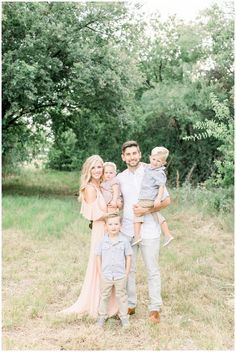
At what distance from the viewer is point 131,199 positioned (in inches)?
219

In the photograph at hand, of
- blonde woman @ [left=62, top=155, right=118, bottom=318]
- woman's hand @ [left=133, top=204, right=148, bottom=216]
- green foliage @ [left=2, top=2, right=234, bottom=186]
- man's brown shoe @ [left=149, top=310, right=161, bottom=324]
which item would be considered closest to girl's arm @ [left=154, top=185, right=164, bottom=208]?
woman's hand @ [left=133, top=204, right=148, bottom=216]

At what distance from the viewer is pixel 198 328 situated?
527cm

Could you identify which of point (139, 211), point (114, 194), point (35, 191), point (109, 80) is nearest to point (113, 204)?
point (114, 194)

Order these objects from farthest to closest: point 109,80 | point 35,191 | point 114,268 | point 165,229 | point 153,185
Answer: point 35,191 < point 109,80 < point 165,229 < point 153,185 < point 114,268

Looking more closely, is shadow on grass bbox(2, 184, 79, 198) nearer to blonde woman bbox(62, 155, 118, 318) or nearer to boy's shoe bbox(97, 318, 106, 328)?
blonde woman bbox(62, 155, 118, 318)

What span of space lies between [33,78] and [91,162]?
32.2 feet

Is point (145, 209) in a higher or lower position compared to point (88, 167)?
lower

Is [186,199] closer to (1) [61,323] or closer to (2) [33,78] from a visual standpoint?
(2) [33,78]

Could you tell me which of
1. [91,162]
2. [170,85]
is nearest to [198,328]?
[91,162]

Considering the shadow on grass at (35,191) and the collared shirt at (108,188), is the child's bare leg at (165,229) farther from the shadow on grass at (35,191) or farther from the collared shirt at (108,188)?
the shadow on grass at (35,191)

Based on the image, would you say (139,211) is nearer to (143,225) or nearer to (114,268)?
(143,225)

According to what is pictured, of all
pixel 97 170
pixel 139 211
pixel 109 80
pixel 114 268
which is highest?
pixel 109 80

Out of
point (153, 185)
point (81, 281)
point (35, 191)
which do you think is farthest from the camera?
point (35, 191)

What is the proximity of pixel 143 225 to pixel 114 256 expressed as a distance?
479 millimetres
